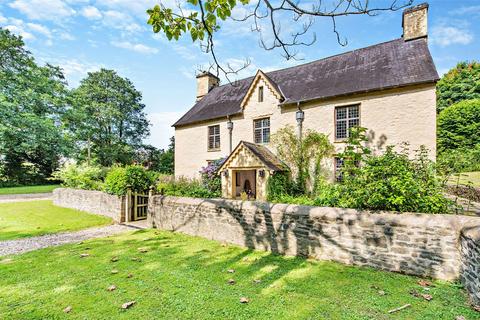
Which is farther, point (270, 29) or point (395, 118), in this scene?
point (395, 118)

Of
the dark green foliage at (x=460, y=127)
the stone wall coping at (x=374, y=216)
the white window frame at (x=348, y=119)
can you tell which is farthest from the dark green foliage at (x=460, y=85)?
the stone wall coping at (x=374, y=216)

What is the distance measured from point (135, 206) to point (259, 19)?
9.76 m

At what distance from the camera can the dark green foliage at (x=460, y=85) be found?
107 ft

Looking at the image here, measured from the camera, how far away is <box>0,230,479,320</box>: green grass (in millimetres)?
3633

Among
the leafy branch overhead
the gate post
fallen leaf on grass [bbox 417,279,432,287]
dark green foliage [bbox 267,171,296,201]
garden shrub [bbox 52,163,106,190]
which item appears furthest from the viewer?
garden shrub [bbox 52,163,106,190]

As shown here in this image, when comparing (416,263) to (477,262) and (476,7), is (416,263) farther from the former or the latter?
(476,7)

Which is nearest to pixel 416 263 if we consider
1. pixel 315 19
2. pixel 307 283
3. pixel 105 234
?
pixel 307 283

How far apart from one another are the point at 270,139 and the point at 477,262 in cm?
1264

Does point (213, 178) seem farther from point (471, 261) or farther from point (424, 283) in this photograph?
point (471, 261)

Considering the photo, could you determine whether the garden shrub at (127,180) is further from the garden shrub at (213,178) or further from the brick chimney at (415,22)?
the brick chimney at (415,22)

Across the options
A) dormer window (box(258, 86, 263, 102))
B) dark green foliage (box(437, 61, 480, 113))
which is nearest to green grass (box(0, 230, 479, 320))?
dormer window (box(258, 86, 263, 102))

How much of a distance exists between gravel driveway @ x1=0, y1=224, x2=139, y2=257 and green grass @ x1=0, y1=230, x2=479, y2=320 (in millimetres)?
892

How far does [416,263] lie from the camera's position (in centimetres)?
488

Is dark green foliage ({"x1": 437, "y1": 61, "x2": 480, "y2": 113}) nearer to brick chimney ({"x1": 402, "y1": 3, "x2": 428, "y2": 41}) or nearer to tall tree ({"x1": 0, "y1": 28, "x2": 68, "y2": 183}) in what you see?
brick chimney ({"x1": 402, "y1": 3, "x2": 428, "y2": 41})
